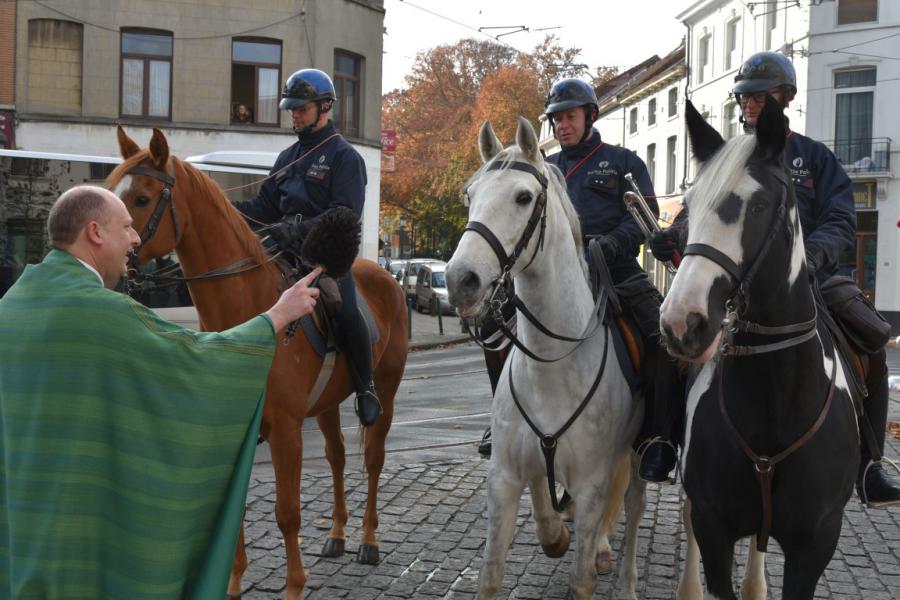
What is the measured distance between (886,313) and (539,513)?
2871 cm

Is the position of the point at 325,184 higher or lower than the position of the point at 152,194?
higher

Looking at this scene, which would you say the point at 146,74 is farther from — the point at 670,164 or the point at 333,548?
the point at 670,164

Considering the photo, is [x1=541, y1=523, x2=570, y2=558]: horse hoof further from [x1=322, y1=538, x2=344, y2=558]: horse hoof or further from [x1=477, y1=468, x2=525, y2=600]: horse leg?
[x1=322, y1=538, x2=344, y2=558]: horse hoof

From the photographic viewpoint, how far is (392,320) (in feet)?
23.0

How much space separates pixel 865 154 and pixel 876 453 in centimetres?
3034

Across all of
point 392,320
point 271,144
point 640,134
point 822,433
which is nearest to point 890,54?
point 640,134

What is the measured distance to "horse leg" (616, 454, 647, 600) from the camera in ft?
17.8

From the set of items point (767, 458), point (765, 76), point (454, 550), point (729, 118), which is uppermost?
point (729, 118)

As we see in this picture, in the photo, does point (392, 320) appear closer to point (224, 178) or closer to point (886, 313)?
point (224, 178)

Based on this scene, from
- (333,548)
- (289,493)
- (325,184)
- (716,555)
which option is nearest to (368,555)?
(333,548)

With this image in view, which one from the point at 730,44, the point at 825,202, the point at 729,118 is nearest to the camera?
the point at 825,202

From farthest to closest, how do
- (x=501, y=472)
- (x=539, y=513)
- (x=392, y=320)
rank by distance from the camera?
1. (x=392, y=320)
2. (x=539, y=513)
3. (x=501, y=472)

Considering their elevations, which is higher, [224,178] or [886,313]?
[224,178]

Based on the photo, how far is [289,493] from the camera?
5.18 meters
